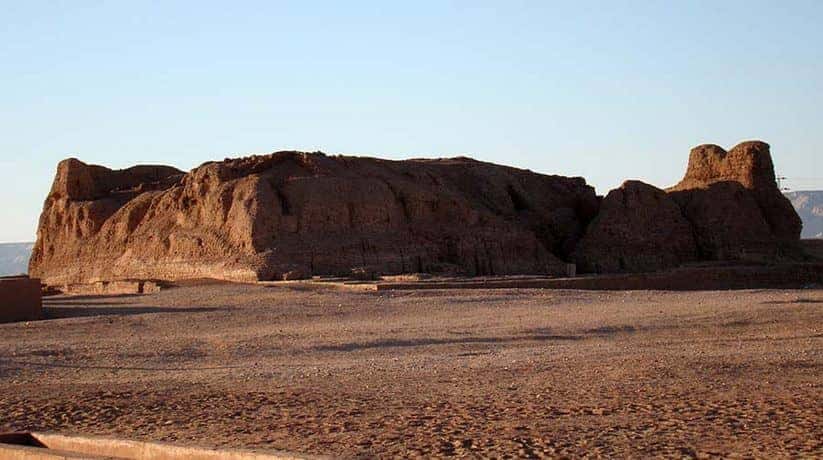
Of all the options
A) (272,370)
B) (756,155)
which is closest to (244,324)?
(272,370)

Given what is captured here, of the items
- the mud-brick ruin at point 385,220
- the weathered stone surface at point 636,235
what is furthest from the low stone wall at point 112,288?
the weathered stone surface at point 636,235

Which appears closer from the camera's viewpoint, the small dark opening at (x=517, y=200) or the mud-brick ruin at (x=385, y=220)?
the mud-brick ruin at (x=385, y=220)

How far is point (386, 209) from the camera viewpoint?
39.3 metres

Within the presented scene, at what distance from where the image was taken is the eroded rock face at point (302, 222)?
121ft

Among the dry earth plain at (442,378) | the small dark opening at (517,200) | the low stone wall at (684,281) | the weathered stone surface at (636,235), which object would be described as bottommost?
the dry earth plain at (442,378)

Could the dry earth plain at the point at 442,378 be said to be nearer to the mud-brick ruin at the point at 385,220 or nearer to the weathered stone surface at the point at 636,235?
the mud-brick ruin at the point at 385,220

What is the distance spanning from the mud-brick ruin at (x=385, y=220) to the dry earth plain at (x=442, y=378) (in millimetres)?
13241

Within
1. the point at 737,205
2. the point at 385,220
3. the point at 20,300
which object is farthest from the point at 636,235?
the point at 20,300

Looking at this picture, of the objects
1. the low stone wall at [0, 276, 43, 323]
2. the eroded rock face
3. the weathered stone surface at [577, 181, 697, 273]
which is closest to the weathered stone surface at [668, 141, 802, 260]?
the weathered stone surface at [577, 181, 697, 273]

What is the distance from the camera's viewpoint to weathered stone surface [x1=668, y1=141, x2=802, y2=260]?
43625 millimetres

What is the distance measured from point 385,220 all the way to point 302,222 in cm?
316

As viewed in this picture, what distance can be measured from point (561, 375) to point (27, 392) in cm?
569

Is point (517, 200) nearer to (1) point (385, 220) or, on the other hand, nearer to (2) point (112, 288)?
(1) point (385, 220)

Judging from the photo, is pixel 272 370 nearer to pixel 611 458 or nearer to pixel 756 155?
pixel 611 458
